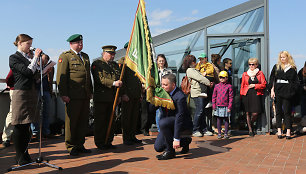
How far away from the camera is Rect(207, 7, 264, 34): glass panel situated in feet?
24.1

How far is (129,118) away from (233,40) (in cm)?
358

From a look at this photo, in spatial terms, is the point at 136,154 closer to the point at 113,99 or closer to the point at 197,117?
the point at 113,99

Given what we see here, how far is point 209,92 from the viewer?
725cm

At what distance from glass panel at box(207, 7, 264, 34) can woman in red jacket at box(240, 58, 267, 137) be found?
34.4 inches

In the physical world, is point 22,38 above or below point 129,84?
above

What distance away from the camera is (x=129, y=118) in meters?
5.94

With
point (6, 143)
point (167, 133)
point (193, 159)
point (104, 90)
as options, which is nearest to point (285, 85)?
point (193, 159)

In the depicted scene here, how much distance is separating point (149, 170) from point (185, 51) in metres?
4.63

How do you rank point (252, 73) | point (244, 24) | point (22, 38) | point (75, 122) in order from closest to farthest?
1. point (22, 38)
2. point (75, 122)
3. point (252, 73)
4. point (244, 24)

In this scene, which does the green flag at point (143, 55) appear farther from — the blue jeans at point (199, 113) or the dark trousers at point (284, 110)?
the dark trousers at point (284, 110)

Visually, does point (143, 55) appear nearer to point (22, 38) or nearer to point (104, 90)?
point (104, 90)

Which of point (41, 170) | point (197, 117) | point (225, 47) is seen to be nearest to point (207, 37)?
point (225, 47)

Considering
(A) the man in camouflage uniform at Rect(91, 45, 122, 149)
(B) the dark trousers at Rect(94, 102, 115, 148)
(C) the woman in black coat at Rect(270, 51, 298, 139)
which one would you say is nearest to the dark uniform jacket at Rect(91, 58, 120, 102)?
(A) the man in camouflage uniform at Rect(91, 45, 122, 149)

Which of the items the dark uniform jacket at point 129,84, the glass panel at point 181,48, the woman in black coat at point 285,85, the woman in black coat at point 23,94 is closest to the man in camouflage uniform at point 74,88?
the woman in black coat at point 23,94
